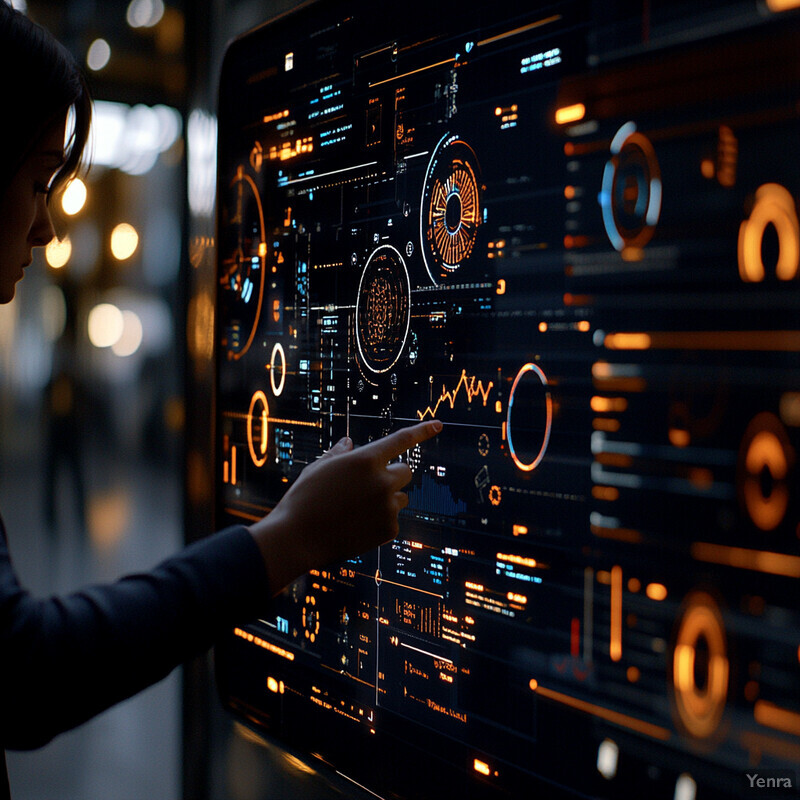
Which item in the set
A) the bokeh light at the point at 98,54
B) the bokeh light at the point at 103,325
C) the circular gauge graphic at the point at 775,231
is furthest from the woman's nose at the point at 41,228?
the bokeh light at the point at 98,54

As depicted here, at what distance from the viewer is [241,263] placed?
1188 millimetres

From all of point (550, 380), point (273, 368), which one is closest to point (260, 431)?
point (273, 368)

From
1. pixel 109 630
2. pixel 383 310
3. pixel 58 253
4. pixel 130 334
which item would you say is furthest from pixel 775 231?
pixel 58 253

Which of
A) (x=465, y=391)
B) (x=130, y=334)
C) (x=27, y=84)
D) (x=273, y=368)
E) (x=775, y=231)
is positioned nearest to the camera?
(x=775, y=231)

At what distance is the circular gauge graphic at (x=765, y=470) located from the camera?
1.69 ft

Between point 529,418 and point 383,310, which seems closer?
point 529,418

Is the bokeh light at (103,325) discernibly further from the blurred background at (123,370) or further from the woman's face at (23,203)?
the woman's face at (23,203)

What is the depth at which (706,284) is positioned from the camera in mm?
556

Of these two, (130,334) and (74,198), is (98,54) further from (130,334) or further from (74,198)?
(130,334)

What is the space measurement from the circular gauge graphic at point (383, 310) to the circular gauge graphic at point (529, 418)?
0.18m

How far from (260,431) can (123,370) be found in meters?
0.55

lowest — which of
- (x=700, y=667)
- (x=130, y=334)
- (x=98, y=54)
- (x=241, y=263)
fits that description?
(x=700, y=667)

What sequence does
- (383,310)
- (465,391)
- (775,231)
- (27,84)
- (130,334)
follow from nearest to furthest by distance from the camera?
(775,231) < (27,84) < (465,391) < (383,310) < (130,334)

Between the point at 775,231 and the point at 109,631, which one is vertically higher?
the point at 775,231
